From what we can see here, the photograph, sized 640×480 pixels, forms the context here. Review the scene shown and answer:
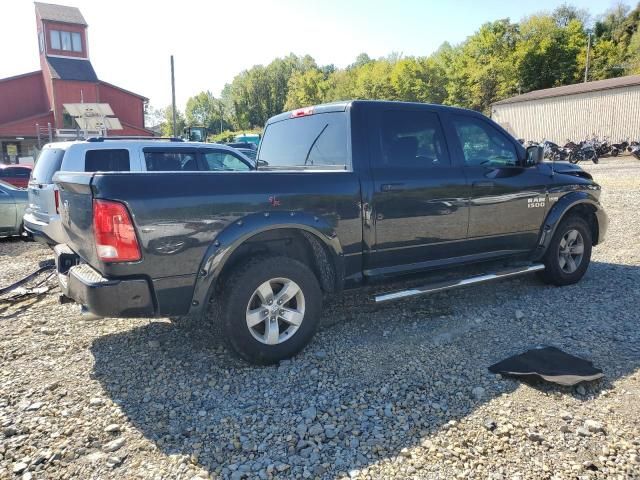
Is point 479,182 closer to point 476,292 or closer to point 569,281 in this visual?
point 476,292

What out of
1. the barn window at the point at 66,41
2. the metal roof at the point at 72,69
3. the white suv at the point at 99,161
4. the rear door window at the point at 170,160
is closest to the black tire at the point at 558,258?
the white suv at the point at 99,161

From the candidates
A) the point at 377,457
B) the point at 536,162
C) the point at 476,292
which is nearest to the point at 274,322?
the point at 377,457

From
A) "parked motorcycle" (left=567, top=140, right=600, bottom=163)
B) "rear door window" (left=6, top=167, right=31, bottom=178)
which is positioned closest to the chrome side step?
"rear door window" (left=6, top=167, right=31, bottom=178)

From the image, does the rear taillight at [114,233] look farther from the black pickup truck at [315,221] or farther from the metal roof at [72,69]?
the metal roof at [72,69]

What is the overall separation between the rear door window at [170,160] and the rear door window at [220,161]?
0.21 m

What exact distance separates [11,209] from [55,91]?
101 ft

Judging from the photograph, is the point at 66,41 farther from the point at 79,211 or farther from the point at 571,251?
the point at 571,251

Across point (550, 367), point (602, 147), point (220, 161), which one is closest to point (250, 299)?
point (550, 367)

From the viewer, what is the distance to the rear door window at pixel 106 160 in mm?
6637

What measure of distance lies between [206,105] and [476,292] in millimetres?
134969

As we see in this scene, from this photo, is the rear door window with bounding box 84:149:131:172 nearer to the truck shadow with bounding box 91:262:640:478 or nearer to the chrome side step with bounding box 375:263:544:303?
the truck shadow with bounding box 91:262:640:478

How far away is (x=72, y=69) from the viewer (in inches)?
1427

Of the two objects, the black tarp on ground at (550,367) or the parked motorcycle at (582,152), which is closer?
the black tarp on ground at (550,367)

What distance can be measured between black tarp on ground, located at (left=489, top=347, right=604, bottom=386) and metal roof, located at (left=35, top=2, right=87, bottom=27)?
141 ft
